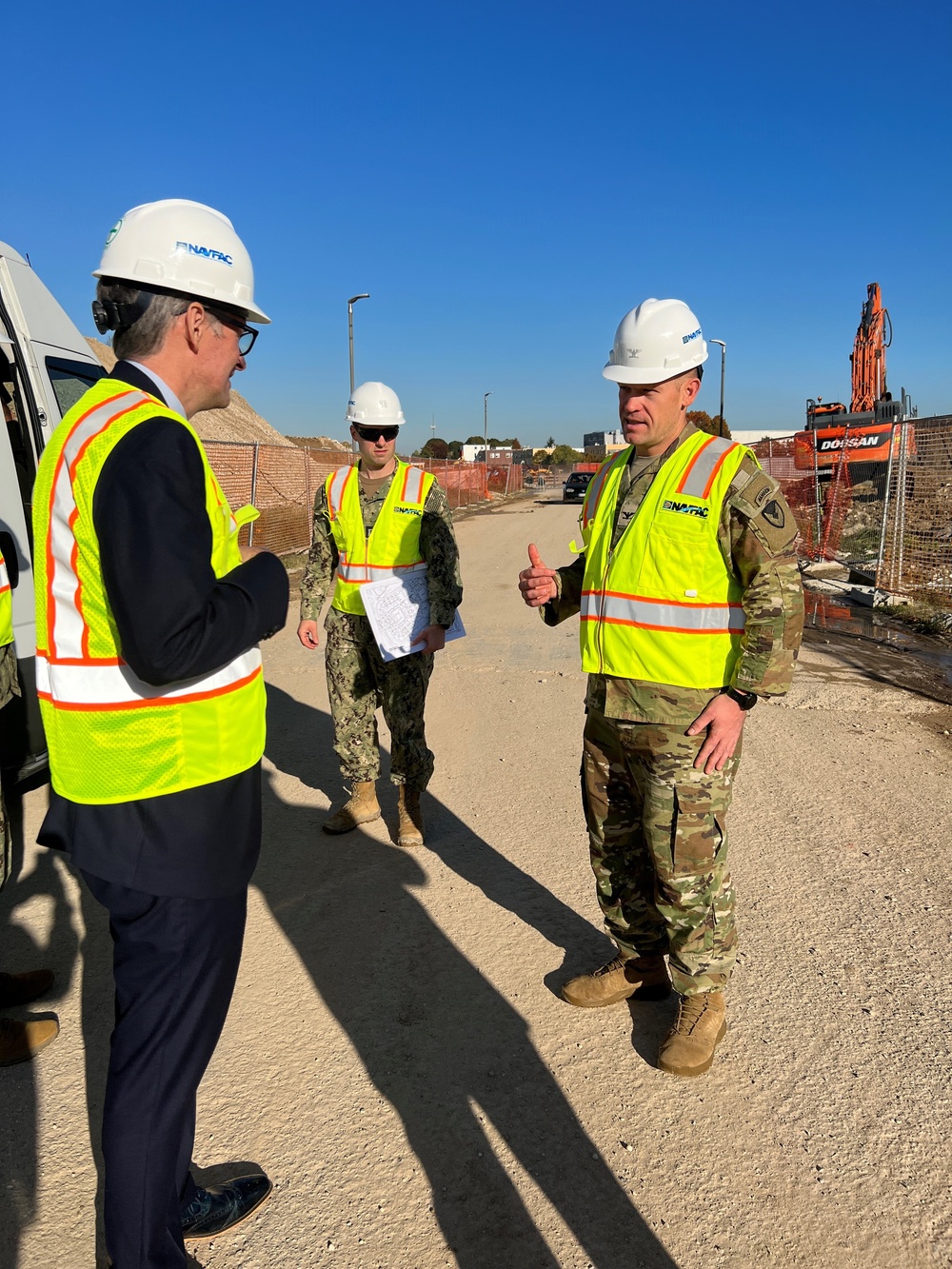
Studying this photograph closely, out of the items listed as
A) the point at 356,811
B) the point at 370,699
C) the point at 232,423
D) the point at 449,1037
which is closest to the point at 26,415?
the point at 370,699

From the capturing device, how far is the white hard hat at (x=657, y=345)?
2564mm

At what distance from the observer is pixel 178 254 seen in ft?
5.42

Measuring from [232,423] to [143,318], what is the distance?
3452 cm

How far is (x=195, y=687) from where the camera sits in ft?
5.41

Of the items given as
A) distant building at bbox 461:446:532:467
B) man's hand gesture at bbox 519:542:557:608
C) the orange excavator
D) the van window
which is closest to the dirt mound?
distant building at bbox 461:446:532:467

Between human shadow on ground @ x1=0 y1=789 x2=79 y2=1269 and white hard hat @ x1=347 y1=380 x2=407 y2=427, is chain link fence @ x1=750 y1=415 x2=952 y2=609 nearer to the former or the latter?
white hard hat @ x1=347 y1=380 x2=407 y2=427

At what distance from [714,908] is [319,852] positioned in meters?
2.21

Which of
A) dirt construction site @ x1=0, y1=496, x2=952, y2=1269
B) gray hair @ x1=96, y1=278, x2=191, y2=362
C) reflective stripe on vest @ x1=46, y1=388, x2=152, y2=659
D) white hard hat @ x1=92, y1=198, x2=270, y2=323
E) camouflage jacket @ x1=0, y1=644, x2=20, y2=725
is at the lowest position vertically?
dirt construction site @ x1=0, y1=496, x2=952, y2=1269

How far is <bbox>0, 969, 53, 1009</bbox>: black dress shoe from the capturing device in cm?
299

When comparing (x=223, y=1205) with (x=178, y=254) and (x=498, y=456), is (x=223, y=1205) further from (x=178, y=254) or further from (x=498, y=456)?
(x=498, y=456)

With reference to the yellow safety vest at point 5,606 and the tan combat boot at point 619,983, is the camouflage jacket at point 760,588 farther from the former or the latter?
the yellow safety vest at point 5,606

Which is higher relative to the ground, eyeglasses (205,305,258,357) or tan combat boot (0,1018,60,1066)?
eyeglasses (205,305,258,357)

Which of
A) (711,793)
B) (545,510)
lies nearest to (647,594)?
(711,793)

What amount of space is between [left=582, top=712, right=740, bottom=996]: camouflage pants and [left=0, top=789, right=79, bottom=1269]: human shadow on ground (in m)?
1.95
